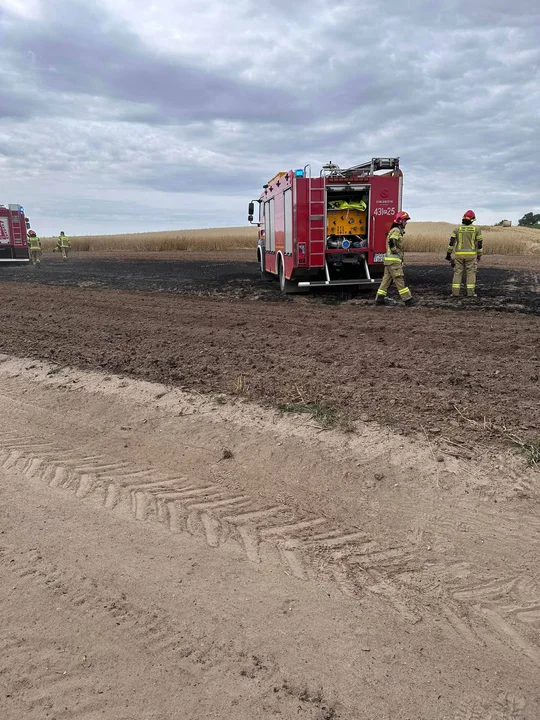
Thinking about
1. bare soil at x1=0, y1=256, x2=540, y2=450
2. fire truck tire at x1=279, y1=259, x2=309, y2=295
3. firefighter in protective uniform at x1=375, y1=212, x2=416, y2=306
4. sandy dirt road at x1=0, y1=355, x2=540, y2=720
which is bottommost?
sandy dirt road at x1=0, y1=355, x2=540, y2=720

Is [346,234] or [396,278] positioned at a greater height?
[346,234]

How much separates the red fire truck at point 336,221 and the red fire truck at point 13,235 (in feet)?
63.4

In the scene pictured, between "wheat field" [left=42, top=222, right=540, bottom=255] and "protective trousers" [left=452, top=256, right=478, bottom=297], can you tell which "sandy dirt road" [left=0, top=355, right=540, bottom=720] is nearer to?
"protective trousers" [left=452, top=256, right=478, bottom=297]

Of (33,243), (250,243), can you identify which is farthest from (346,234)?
(250,243)

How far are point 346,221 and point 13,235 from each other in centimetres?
2148

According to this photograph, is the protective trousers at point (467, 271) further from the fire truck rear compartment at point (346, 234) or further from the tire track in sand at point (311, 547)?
the tire track in sand at point (311, 547)

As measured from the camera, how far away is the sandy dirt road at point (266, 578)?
7.32ft

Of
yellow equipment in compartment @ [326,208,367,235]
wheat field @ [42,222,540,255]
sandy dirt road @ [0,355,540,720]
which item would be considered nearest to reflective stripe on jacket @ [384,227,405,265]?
yellow equipment in compartment @ [326,208,367,235]

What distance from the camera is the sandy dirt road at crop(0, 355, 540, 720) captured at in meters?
2.23

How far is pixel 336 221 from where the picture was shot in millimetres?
12516

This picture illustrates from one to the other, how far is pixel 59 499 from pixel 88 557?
0.82m

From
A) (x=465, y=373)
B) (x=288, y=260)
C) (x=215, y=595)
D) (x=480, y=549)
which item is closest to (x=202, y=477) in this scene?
(x=215, y=595)

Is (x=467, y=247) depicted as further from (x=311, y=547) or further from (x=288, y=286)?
(x=311, y=547)

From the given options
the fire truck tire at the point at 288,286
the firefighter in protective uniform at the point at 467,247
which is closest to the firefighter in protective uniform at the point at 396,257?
the firefighter in protective uniform at the point at 467,247
